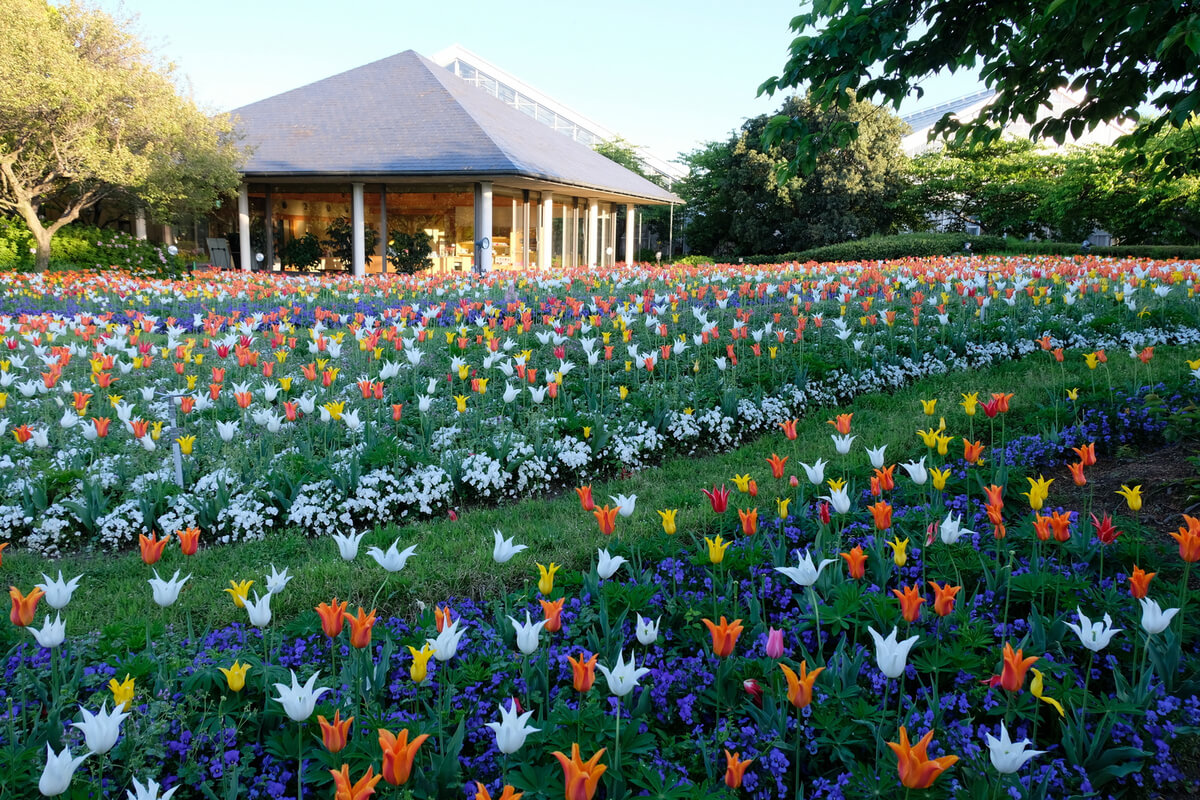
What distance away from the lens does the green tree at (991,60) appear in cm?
415

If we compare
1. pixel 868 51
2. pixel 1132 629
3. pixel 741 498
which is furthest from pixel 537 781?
pixel 868 51

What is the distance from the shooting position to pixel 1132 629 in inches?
107

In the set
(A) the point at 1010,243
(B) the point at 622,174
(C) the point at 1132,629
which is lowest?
(C) the point at 1132,629

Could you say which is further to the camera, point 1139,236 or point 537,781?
point 1139,236

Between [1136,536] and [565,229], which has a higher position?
[565,229]

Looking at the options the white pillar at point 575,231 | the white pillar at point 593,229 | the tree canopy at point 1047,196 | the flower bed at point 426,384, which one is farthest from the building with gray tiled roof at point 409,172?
the tree canopy at point 1047,196

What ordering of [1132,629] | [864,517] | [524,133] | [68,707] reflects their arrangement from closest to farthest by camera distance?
[68,707]
[1132,629]
[864,517]
[524,133]

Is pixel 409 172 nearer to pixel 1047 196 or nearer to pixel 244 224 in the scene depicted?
pixel 244 224

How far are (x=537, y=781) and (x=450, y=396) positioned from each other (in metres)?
4.51

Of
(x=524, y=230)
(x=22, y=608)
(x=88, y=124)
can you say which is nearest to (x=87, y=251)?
(x=88, y=124)

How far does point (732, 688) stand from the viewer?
2479 mm

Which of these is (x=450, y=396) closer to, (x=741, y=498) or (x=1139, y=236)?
(x=741, y=498)

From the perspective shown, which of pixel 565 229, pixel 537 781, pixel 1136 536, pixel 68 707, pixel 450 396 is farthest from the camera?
pixel 565 229

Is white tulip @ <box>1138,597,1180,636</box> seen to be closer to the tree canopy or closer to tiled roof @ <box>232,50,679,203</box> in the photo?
tiled roof @ <box>232,50,679,203</box>
